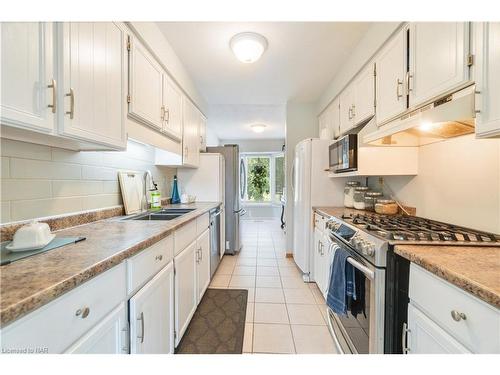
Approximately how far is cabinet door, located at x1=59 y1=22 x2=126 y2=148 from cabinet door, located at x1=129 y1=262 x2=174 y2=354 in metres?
0.79

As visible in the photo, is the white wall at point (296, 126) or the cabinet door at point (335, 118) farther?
the white wall at point (296, 126)

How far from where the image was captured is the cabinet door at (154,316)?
3.25 ft

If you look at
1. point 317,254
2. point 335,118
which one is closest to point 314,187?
point 317,254

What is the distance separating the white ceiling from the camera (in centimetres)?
188

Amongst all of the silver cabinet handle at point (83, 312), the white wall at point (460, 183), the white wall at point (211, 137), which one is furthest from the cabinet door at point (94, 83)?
the white wall at point (211, 137)

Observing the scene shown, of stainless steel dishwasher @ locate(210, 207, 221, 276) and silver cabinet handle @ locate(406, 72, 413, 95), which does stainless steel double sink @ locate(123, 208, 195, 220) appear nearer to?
stainless steel dishwasher @ locate(210, 207, 221, 276)

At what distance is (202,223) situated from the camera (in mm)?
2256

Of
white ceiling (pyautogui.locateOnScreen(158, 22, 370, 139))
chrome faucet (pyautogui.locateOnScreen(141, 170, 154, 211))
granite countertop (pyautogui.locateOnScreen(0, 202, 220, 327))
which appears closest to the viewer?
granite countertop (pyautogui.locateOnScreen(0, 202, 220, 327))

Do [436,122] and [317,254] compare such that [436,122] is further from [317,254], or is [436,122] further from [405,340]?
[317,254]

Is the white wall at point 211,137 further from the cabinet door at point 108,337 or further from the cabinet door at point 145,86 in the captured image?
the cabinet door at point 108,337

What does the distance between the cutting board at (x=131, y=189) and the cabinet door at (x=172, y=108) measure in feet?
1.68

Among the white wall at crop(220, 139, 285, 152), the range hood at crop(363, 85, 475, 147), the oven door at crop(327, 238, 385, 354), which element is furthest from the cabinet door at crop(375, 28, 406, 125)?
the white wall at crop(220, 139, 285, 152)
